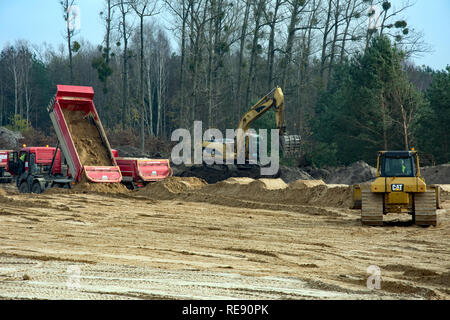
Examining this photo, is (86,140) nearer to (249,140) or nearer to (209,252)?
(249,140)

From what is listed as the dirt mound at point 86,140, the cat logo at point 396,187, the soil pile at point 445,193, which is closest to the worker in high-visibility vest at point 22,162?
the dirt mound at point 86,140

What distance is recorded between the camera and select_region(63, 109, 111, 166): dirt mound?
21797mm

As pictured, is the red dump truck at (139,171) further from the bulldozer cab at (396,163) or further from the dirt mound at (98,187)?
the bulldozer cab at (396,163)

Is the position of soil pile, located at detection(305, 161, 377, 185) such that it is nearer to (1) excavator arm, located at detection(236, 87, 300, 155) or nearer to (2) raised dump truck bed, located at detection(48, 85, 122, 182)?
(1) excavator arm, located at detection(236, 87, 300, 155)

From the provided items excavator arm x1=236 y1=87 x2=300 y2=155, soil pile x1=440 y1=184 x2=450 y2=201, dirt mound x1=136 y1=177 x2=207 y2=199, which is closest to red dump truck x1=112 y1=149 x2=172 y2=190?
dirt mound x1=136 y1=177 x2=207 y2=199

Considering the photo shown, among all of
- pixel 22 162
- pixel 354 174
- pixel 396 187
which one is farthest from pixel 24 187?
pixel 396 187

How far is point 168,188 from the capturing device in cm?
2270

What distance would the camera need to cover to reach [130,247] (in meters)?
10.3

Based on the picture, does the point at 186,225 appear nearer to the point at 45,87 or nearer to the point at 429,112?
the point at 429,112

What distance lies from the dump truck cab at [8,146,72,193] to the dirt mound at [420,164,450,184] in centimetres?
1588

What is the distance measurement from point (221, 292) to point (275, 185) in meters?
16.0

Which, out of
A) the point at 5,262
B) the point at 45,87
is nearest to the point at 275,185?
the point at 5,262

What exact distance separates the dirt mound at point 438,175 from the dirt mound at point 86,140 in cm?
1442

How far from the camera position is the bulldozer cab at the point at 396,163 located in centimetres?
1419
